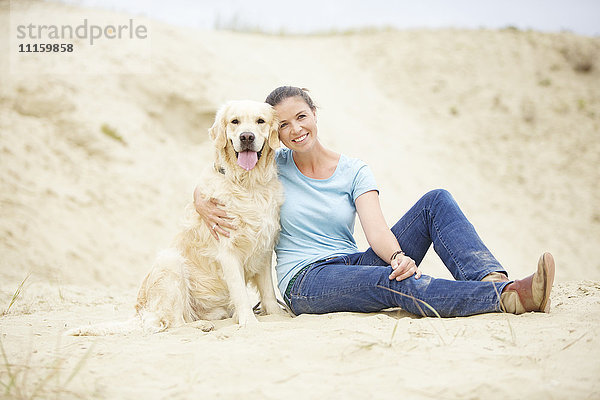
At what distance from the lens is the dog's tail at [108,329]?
2.97 m

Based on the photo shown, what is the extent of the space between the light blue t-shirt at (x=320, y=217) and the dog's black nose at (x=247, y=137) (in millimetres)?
492

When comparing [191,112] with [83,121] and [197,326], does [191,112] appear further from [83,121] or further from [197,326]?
[197,326]

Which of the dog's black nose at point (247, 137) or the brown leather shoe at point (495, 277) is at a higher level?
the dog's black nose at point (247, 137)

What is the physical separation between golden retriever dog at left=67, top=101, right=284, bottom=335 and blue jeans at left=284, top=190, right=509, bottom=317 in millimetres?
377

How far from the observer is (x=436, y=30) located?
17.6 m

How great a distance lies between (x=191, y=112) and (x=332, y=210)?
24.5ft

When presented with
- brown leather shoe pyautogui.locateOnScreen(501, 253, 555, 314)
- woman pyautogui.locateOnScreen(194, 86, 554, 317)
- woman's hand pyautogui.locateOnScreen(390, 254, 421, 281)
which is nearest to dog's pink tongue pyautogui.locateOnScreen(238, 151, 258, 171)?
woman pyautogui.locateOnScreen(194, 86, 554, 317)

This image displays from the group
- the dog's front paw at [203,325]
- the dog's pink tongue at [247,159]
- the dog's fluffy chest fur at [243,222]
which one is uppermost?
the dog's pink tongue at [247,159]

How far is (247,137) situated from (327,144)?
306 inches

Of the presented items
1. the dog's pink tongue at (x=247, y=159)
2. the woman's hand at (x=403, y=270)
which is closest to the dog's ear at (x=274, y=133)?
the dog's pink tongue at (x=247, y=159)

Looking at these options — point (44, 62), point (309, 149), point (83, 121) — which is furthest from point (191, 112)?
point (309, 149)

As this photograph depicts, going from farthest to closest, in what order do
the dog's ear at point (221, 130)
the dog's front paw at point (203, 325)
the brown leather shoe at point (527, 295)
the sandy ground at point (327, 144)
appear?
1. the dog's ear at point (221, 130)
2. the dog's front paw at point (203, 325)
3. the brown leather shoe at point (527, 295)
4. the sandy ground at point (327, 144)

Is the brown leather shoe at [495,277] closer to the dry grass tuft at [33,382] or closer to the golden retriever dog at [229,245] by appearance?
the golden retriever dog at [229,245]

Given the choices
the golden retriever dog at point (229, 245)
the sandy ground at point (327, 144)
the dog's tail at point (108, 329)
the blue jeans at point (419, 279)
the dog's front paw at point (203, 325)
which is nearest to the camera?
the sandy ground at point (327, 144)
